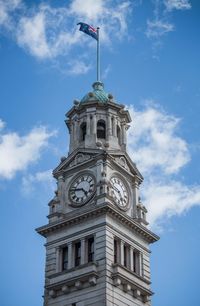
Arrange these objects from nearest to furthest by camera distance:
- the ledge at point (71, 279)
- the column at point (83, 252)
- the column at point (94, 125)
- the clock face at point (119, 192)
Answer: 1. the ledge at point (71, 279)
2. the column at point (83, 252)
3. the clock face at point (119, 192)
4. the column at point (94, 125)

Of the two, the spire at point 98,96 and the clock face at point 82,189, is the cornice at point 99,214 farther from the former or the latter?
the spire at point 98,96

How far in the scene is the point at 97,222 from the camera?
222 feet

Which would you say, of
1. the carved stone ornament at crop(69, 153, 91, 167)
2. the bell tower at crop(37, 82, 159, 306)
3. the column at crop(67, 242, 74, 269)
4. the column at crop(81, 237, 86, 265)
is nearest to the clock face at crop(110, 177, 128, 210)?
the bell tower at crop(37, 82, 159, 306)

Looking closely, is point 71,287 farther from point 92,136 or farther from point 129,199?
point 92,136

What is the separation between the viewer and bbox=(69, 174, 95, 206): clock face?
71.0 metres

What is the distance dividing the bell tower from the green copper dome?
1.15 ft

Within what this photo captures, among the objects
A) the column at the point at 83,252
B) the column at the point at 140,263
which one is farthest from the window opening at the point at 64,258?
the column at the point at 140,263

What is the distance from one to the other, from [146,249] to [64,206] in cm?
968

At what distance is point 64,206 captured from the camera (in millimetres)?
72375

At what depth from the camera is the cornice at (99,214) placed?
222ft

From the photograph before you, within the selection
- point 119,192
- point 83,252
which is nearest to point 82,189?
point 119,192

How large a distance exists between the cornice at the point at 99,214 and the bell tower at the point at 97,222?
0.10m

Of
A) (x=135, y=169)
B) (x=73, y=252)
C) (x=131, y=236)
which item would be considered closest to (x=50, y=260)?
(x=73, y=252)

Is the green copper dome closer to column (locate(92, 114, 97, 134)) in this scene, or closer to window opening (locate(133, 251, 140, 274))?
column (locate(92, 114, 97, 134))
